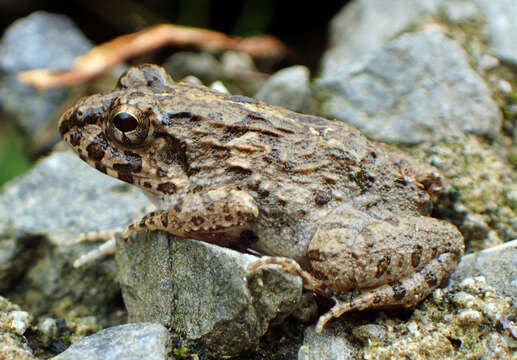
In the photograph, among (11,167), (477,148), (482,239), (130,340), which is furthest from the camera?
(11,167)

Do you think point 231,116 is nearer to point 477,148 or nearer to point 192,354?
point 192,354

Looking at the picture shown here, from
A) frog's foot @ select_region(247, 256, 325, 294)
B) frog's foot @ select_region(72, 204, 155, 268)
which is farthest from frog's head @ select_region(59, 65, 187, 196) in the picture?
frog's foot @ select_region(247, 256, 325, 294)

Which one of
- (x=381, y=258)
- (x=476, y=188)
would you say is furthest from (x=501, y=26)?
(x=381, y=258)

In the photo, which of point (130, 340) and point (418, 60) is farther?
point (418, 60)

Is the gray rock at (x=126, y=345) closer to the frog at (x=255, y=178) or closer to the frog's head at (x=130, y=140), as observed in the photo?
the frog at (x=255, y=178)

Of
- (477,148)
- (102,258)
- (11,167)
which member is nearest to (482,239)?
(477,148)

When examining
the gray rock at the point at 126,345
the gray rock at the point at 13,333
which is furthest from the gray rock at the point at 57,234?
the gray rock at the point at 126,345

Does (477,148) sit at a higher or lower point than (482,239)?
higher

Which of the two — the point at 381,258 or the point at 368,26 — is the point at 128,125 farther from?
the point at 368,26
